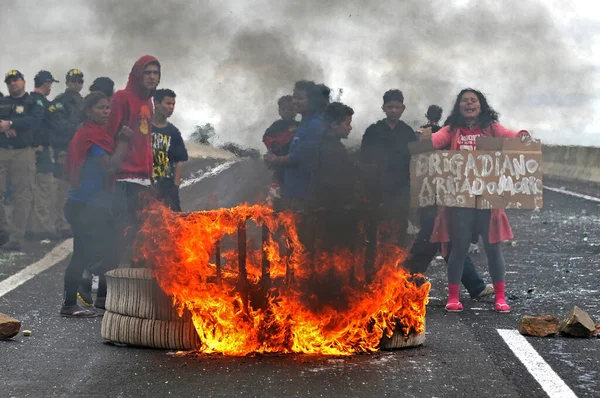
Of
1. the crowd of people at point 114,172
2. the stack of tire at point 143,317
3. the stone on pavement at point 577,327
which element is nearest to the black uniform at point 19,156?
the crowd of people at point 114,172

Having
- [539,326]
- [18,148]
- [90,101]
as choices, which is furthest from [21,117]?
[539,326]

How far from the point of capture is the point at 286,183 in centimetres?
991

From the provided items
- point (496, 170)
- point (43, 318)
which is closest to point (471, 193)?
point (496, 170)

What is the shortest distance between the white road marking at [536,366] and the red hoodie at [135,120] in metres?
3.14

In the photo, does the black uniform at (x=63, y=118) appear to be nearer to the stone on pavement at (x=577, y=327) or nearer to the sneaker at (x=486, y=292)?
the sneaker at (x=486, y=292)

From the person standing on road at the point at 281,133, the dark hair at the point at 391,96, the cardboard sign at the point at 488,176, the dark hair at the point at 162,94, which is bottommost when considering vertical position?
the cardboard sign at the point at 488,176

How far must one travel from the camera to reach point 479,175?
9961 millimetres

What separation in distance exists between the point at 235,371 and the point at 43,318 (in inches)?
114

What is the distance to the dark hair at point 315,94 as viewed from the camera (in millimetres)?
9625

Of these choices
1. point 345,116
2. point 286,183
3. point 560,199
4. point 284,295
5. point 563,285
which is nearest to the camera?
point 284,295

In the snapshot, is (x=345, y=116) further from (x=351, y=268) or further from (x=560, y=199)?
(x=560, y=199)

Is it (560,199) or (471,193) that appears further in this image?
(560,199)

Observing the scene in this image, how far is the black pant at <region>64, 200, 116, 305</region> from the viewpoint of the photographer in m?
9.77

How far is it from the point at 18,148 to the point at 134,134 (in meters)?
5.92
